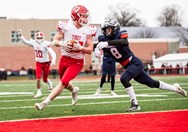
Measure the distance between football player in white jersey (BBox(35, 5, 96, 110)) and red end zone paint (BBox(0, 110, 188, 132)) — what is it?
1146 mm

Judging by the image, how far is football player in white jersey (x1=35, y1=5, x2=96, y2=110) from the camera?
315 inches

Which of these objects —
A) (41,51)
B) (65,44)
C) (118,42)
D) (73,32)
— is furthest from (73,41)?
(41,51)

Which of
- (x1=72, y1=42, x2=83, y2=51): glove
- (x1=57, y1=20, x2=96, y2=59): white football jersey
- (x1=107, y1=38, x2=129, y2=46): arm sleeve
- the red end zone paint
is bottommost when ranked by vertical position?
the red end zone paint

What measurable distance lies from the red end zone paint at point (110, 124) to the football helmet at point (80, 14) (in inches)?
74.2

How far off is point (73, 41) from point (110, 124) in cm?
204

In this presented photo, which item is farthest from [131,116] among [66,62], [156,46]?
[156,46]

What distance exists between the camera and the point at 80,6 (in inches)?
321

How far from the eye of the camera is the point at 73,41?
7.91 m

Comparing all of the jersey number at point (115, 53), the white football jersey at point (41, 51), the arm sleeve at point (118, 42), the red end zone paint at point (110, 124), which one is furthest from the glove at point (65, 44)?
the white football jersey at point (41, 51)

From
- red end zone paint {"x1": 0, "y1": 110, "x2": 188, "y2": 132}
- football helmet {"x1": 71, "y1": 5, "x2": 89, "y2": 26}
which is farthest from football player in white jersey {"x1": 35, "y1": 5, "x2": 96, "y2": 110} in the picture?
red end zone paint {"x1": 0, "y1": 110, "x2": 188, "y2": 132}

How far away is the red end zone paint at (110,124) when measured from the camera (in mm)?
6030

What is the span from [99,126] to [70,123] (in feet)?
1.93

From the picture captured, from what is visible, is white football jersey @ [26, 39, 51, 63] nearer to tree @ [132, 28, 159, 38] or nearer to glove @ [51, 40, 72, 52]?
glove @ [51, 40, 72, 52]

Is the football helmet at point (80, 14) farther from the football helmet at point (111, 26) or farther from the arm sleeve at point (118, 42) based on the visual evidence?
the arm sleeve at point (118, 42)
